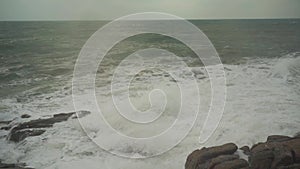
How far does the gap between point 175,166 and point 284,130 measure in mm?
2585

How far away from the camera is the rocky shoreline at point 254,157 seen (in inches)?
141

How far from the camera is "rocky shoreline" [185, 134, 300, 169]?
141 inches

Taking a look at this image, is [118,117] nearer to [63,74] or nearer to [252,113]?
[252,113]

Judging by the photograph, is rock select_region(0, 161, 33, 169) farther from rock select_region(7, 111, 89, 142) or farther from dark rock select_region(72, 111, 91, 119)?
dark rock select_region(72, 111, 91, 119)

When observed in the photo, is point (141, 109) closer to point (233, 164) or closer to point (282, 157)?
point (233, 164)

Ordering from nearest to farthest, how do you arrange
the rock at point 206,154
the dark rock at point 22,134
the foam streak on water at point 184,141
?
1. the rock at point 206,154
2. the foam streak on water at point 184,141
3. the dark rock at point 22,134

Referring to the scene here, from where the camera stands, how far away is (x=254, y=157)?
12.2 ft

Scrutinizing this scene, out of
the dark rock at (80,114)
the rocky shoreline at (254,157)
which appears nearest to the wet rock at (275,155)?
the rocky shoreline at (254,157)

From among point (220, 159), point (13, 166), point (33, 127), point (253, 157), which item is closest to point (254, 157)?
point (253, 157)

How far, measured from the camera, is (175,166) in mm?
4660

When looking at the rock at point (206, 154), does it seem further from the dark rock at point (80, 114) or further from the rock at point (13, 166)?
the dark rock at point (80, 114)

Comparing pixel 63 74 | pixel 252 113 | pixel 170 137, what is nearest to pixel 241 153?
pixel 170 137

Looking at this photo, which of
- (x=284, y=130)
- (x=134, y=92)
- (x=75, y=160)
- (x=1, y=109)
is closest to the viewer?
(x=75, y=160)

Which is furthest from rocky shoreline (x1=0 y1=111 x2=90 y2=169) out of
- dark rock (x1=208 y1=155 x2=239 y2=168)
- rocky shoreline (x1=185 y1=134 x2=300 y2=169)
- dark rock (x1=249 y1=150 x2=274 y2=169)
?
dark rock (x1=249 y1=150 x2=274 y2=169)
